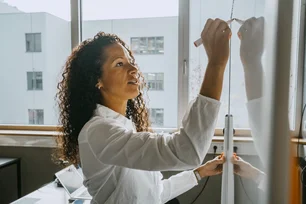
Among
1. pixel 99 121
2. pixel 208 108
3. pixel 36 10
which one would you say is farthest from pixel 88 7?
pixel 208 108

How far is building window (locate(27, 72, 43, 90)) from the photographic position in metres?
2.73

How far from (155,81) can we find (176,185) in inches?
57.5

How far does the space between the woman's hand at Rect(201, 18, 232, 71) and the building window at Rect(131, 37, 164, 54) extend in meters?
1.86

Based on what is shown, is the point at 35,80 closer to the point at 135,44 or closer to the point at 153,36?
the point at 135,44

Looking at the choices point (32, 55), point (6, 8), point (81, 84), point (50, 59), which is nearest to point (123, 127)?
point (81, 84)

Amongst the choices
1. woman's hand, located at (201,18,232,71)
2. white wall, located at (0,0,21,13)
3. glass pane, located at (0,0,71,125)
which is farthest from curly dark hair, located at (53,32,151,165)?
white wall, located at (0,0,21,13)

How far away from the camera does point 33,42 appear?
8.90 feet

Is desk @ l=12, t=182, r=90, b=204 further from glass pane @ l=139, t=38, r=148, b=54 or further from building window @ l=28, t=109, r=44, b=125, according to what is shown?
glass pane @ l=139, t=38, r=148, b=54

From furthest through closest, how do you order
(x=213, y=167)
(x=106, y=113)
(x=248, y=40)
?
1. (x=213, y=167)
2. (x=106, y=113)
3. (x=248, y=40)

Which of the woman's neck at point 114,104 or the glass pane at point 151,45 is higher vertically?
the glass pane at point 151,45

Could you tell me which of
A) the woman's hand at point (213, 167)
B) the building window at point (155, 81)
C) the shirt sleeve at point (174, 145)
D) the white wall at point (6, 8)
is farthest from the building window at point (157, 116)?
the shirt sleeve at point (174, 145)

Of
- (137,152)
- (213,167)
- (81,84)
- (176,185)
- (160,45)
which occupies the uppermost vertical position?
(160,45)

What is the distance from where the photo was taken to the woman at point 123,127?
23.5 inches

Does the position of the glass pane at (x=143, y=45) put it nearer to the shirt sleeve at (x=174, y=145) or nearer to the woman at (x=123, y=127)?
the woman at (x=123, y=127)
